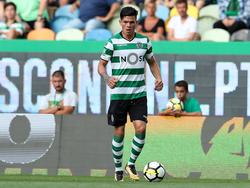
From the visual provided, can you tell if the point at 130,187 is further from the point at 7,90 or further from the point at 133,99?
the point at 7,90

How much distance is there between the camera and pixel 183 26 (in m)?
18.9

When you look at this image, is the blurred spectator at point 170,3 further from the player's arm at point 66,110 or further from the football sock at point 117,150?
the football sock at point 117,150

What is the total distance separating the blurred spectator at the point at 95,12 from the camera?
64.4 ft

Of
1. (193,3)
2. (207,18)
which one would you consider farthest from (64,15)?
(207,18)

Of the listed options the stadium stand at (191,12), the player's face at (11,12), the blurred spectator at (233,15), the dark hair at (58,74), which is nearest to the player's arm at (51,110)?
the dark hair at (58,74)

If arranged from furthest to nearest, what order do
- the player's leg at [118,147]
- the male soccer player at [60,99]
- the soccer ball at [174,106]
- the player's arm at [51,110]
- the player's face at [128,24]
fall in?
the male soccer player at [60,99] < the player's arm at [51,110] < the soccer ball at [174,106] < the player's leg at [118,147] < the player's face at [128,24]

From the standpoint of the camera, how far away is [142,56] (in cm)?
1308

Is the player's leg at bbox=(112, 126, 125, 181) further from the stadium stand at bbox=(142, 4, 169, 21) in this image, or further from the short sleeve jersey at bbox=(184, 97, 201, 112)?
the stadium stand at bbox=(142, 4, 169, 21)

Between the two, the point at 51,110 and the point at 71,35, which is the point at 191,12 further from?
the point at 51,110

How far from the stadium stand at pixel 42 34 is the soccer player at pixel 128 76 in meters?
6.19

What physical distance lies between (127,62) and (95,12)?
275 inches

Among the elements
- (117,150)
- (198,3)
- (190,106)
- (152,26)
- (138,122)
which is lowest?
(117,150)

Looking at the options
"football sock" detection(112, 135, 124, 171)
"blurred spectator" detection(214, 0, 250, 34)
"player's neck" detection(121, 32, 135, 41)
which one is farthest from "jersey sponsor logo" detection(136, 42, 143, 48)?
"blurred spectator" detection(214, 0, 250, 34)

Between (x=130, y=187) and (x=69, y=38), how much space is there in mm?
8063
